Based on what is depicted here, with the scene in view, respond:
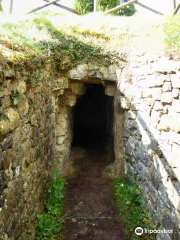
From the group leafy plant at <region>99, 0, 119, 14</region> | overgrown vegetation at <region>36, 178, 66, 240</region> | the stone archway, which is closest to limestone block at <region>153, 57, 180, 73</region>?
the stone archway

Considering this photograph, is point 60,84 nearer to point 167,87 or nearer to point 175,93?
point 167,87

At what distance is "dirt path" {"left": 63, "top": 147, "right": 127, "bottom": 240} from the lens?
4109 millimetres

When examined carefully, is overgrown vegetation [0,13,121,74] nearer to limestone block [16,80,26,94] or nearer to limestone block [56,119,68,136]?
limestone block [56,119,68,136]

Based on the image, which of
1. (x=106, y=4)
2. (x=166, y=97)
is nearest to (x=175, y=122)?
(x=166, y=97)

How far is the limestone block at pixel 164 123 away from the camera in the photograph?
133 inches

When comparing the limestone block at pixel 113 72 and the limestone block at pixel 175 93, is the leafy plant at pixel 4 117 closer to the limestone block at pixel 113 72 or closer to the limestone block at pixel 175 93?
the limestone block at pixel 175 93

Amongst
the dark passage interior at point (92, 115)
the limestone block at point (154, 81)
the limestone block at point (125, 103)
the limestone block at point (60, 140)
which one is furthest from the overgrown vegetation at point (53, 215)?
the dark passage interior at point (92, 115)

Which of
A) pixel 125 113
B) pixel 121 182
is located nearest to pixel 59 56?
pixel 125 113

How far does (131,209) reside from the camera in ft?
15.0

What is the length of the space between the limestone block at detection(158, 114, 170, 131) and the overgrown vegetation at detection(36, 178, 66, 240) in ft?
8.61

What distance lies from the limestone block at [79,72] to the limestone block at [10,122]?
2.93m

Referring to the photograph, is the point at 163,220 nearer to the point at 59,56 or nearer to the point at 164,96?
the point at 164,96

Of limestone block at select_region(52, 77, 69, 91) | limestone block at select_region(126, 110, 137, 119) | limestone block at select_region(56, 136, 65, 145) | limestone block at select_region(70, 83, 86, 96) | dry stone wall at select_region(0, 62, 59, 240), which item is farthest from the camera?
limestone block at select_region(56, 136, 65, 145)

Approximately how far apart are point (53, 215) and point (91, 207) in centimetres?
84
